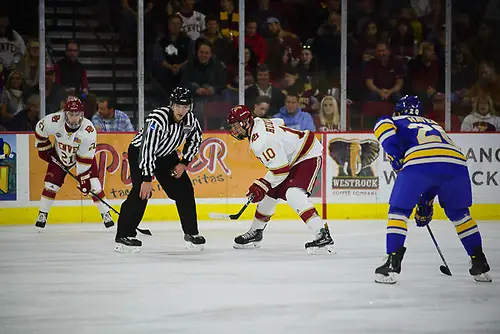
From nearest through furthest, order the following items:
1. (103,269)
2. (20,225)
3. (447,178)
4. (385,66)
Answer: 1. (447,178)
2. (103,269)
3. (20,225)
4. (385,66)

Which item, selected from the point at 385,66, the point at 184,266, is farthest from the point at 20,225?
the point at 385,66

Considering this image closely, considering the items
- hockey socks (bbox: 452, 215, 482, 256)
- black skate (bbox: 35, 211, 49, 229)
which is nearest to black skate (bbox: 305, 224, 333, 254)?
hockey socks (bbox: 452, 215, 482, 256)

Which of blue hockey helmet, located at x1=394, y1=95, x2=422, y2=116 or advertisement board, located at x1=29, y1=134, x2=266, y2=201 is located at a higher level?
blue hockey helmet, located at x1=394, y1=95, x2=422, y2=116

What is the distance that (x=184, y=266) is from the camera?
5820 mm

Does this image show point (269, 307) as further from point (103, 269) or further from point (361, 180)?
point (361, 180)

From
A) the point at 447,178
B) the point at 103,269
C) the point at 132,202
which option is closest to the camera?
the point at 447,178

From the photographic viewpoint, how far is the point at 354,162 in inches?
351

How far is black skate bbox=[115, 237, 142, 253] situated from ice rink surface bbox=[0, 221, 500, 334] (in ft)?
0.21

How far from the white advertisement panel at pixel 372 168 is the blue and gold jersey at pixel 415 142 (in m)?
3.87

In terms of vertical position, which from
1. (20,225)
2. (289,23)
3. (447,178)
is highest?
(289,23)

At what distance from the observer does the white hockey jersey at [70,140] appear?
7.75 meters

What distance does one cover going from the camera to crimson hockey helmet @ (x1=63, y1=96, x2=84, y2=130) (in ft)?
25.2

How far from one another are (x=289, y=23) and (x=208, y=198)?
2312mm

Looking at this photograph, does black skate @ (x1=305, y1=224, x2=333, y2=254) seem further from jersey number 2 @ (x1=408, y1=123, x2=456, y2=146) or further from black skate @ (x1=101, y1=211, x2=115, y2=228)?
black skate @ (x1=101, y1=211, x2=115, y2=228)
